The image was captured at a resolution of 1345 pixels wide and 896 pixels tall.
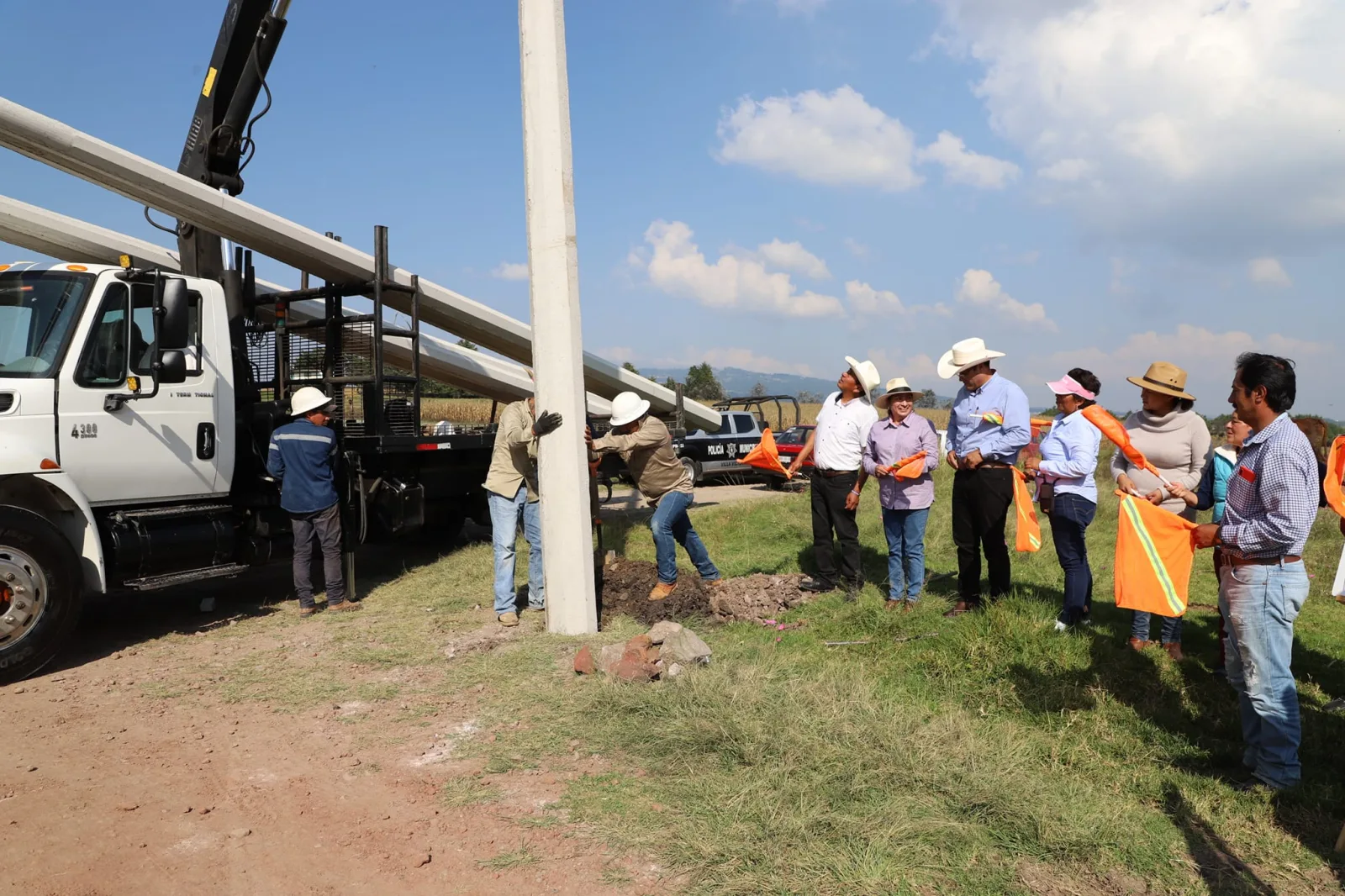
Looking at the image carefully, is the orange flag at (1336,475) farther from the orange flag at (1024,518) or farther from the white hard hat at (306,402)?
the white hard hat at (306,402)

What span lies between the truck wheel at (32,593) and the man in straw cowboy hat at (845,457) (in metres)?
5.36

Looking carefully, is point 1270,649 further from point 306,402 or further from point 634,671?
point 306,402

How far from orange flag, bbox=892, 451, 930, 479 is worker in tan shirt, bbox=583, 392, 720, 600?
1.66 metres

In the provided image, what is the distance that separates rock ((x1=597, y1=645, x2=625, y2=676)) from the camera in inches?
217

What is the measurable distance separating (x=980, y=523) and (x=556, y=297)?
341cm

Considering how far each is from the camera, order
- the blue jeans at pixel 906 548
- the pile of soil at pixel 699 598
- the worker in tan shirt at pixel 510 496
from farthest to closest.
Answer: the pile of soil at pixel 699 598, the worker in tan shirt at pixel 510 496, the blue jeans at pixel 906 548

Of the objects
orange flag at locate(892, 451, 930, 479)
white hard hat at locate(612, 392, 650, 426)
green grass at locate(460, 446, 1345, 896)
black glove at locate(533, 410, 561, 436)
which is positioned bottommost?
green grass at locate(460, 446, 1345, 896)

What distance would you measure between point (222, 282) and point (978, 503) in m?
6.98

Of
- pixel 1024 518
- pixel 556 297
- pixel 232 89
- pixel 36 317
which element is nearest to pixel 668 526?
pixel 556 297

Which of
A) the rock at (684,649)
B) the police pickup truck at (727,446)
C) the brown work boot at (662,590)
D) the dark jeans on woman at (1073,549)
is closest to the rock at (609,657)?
the rock at (684,649)

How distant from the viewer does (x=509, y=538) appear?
698 centimetres

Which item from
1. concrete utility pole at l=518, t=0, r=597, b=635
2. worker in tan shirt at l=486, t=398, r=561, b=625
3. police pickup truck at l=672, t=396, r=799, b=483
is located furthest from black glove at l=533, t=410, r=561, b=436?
police pickup truck at l=672, t=396, r=799, b=483

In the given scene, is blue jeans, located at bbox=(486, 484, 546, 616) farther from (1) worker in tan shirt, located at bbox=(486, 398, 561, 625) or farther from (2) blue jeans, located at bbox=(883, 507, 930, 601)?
(2) blue jeans, located at bbox=(883, 507, 930, 601)

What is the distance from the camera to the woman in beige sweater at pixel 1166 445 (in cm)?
531
